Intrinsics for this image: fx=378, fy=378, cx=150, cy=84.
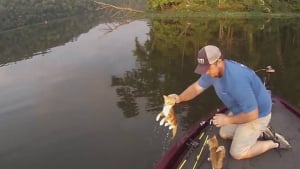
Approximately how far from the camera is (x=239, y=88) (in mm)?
4691

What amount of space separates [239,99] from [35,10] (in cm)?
9736

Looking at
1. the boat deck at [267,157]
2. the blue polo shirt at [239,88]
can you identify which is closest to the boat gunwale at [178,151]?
the boat deck at [267,157]

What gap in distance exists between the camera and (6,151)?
1062 centimetres

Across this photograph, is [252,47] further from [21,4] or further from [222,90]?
[21,4]

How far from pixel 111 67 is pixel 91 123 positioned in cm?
851

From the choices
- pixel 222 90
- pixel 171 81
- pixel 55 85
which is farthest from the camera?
pixel 55 85

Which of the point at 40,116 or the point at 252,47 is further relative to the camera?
the point at 252,47

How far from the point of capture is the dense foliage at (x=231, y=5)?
4047 cm

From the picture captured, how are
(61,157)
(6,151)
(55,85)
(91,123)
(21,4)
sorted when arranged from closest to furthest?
(61,157), (6,151), (91,123), (55,85), (21,4)

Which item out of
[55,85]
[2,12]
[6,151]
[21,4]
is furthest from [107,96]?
[21,4]

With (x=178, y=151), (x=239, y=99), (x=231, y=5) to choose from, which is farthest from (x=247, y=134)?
(x=231, y=5)

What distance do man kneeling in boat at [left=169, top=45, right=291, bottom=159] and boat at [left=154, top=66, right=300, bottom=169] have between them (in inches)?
5.0

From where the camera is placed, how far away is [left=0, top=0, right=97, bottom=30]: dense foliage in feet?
264

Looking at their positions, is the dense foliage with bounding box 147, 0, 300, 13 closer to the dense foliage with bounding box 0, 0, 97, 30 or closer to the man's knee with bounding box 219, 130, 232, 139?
the man's knee with bounding box 219, 130, 232, 139
